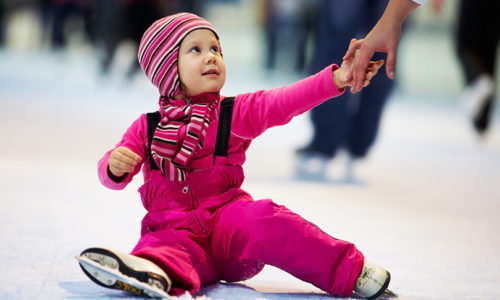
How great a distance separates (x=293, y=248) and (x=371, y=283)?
0.17m

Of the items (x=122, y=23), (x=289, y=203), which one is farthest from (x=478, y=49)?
(x=122, y=23)

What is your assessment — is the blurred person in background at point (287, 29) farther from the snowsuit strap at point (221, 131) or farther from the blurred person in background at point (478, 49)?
the snowsuit strap at point (221, 131)

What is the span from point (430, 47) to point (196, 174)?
10996 mm

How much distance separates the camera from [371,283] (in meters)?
1.36

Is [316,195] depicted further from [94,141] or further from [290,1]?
[290,1]

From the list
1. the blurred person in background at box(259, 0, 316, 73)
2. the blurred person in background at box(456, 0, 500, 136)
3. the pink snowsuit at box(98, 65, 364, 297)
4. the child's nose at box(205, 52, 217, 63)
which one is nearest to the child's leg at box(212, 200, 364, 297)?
the pink snowsuit at box(98, 65, 364, 297)

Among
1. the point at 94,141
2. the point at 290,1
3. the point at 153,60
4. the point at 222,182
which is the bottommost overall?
the point at 94,141

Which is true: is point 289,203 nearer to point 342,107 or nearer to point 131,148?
point 342,107

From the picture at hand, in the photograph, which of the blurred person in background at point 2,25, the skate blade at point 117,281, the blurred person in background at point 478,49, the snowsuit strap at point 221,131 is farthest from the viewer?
the blurred person in background at point 2,25

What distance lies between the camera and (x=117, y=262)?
1221mm

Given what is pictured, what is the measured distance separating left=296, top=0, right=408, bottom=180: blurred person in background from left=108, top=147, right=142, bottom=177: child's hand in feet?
5.29

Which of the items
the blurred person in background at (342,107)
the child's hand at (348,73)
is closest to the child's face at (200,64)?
the child's hand at (348,73)

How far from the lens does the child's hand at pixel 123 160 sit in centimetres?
137

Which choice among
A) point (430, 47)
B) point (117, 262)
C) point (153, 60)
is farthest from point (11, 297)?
point (430, 47)
